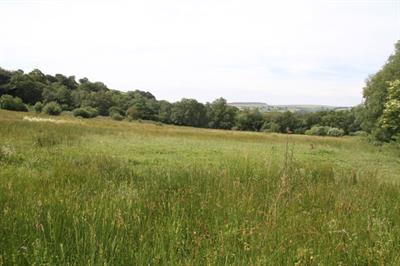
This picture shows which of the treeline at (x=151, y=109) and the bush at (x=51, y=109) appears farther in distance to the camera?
the treeline at (x=151, y=109)

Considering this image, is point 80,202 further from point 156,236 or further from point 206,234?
point 206,234

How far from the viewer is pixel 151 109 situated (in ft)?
341

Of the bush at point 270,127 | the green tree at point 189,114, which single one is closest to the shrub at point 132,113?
the green tree at point 189,114

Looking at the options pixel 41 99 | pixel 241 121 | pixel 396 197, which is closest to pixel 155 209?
pixel 396 197

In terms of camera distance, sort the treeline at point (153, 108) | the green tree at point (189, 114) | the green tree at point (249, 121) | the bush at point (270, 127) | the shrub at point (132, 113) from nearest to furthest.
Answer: the treeline at point (153, 108)
the shrub at point (132, 113)
the bush at point (270, 127)
the green tree at point (249, 121)
the green tree at point (189, 114)

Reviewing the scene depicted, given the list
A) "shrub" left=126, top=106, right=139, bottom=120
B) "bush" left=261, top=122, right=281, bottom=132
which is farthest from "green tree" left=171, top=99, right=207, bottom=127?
"shrub" left=126, top=106, right=139, bottom=120

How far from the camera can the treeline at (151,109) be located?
A: 7881 cm

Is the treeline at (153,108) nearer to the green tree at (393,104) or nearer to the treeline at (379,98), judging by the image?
the treeline at (379,98)

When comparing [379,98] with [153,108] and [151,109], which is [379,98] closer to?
[151,109]

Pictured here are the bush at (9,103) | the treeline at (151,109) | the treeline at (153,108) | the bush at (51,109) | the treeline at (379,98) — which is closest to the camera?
the treeline at (379,98)

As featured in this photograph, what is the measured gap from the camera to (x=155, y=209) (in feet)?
13.2

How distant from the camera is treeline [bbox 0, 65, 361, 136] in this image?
78.8 metres

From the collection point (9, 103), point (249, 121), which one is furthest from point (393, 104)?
point (249, 121)

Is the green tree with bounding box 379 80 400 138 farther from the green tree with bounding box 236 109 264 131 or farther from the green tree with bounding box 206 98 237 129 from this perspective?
the green tree with bounding box 206 98 237 129
